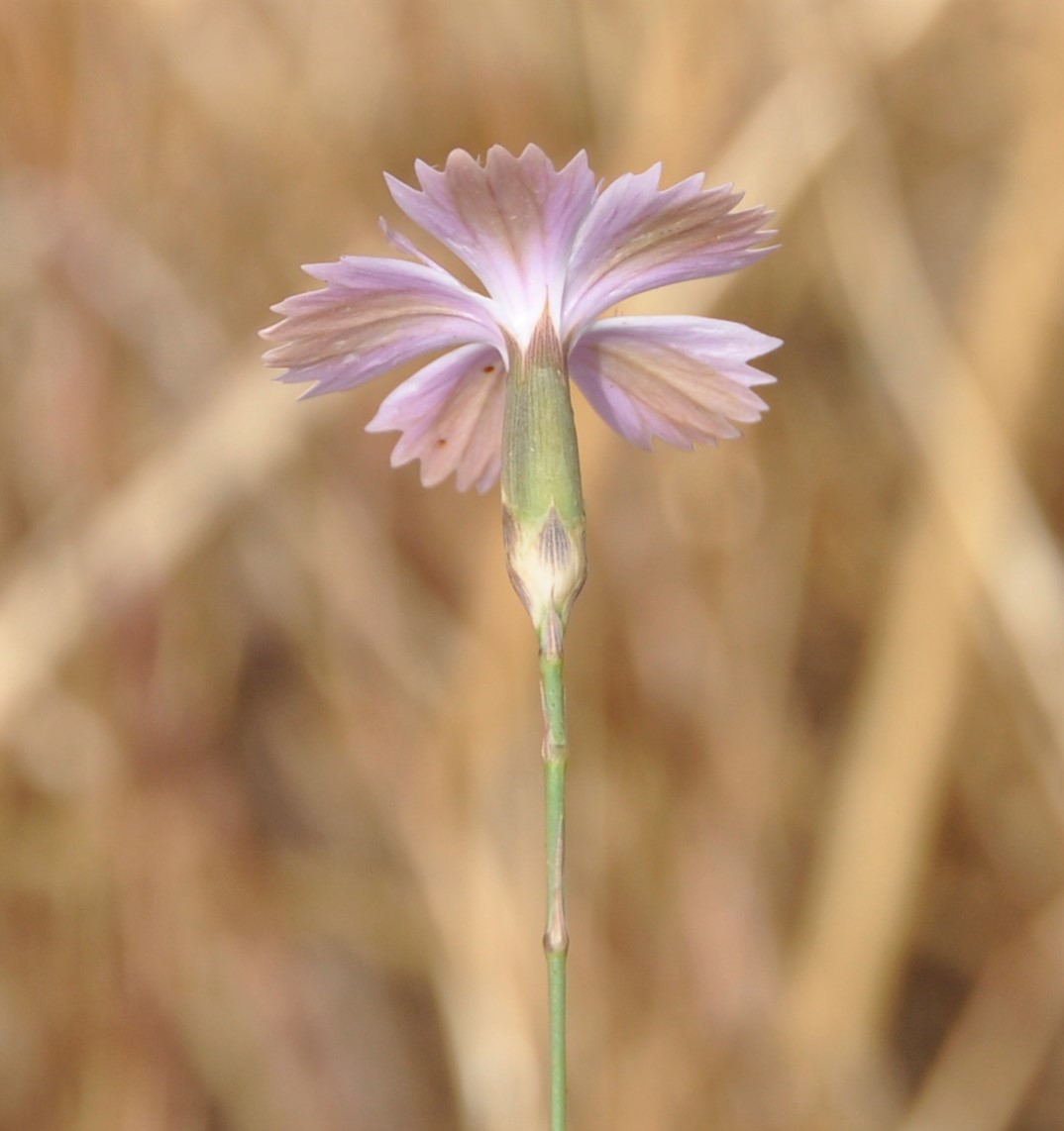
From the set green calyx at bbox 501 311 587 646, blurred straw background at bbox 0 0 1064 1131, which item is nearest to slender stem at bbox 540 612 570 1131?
green calyx at bbox 501 311 587 646

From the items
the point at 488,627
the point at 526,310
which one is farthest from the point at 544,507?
the point at 488,627

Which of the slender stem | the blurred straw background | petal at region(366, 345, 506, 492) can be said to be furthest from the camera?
the blurred straw background

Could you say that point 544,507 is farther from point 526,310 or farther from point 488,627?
point 488,627

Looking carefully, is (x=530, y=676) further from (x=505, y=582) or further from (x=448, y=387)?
(x=448, y=387)

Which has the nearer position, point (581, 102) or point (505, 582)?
point (505, 582)

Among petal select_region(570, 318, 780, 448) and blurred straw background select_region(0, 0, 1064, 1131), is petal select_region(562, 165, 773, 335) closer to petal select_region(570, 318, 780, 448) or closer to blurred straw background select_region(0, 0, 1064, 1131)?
petal select_region(570, 318, 780, 448)

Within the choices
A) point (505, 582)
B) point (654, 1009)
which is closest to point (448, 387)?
point (505, 582)

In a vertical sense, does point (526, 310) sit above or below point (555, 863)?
above
